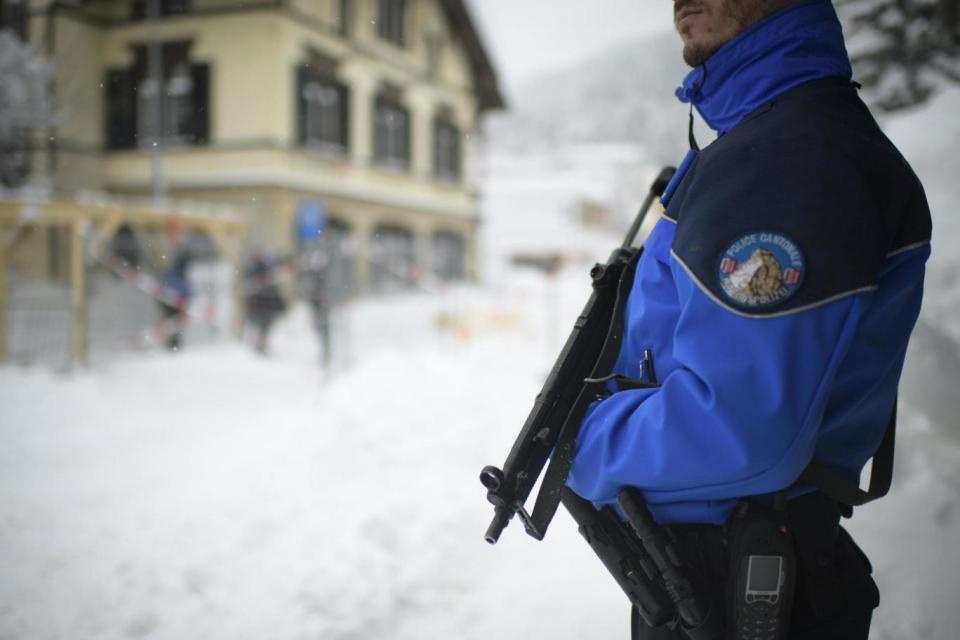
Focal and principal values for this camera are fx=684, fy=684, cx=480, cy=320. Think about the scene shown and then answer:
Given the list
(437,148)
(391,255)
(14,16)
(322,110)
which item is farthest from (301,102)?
(437,148)

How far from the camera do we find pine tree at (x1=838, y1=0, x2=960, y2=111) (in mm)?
4605

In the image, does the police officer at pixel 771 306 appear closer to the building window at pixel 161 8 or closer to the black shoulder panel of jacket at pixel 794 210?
the black shoulder panel of jacket at pixel 794 210

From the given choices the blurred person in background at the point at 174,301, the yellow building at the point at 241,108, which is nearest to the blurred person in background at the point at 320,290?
the blurred person in background at the point at 174,301

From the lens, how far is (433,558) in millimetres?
3793

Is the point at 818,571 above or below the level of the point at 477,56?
below

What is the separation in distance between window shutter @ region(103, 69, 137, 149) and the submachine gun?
18.9m

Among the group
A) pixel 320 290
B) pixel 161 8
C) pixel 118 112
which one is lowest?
pixel 320 290

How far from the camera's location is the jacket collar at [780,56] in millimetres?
1273

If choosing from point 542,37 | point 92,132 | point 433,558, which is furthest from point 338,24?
point 433,558

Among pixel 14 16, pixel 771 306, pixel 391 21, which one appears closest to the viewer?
pixel 771 306

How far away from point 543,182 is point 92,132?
27099mm

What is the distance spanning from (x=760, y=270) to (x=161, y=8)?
765 inches

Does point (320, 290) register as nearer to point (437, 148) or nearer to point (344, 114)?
point (344, 114)

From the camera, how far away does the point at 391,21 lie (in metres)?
20.3
